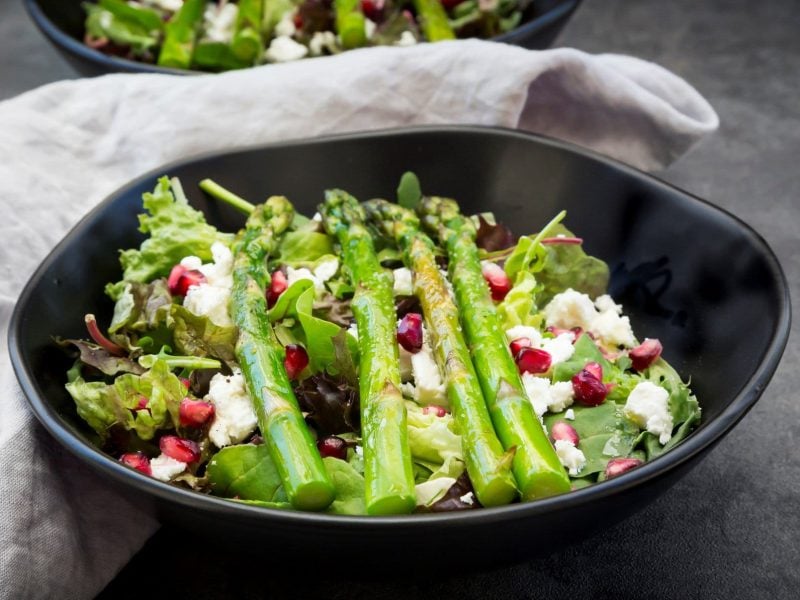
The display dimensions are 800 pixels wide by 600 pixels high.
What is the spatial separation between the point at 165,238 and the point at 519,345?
93 centimetres

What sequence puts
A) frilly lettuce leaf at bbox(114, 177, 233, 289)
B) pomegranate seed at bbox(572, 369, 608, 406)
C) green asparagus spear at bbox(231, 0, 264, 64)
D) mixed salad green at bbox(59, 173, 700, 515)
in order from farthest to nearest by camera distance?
green asparagus spear at bbox(231, 0, 264, 64), frilly lettuce leaf at bbox(114, 177, 233, 289), pomegranate seed at bbox(572, 369, 608, 406), mixed salad green at bbox(59, 173, 700, 515)

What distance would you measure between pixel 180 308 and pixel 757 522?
138 centimetres

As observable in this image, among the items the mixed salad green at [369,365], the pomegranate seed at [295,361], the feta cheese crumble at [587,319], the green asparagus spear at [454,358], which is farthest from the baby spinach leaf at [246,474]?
the feta cheese crumble at [587,319]

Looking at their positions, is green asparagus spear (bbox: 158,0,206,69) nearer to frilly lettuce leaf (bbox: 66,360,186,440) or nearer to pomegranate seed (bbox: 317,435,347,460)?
frilly lettuce leaf (bbox: 66,360,186,440)

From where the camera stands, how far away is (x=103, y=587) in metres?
2.22

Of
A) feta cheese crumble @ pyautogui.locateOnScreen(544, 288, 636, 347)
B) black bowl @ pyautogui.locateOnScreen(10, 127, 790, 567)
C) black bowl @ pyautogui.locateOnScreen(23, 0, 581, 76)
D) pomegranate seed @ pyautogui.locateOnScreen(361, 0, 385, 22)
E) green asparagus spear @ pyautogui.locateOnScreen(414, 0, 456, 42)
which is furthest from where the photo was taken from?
pomegranate seed @ pyautogui.locateOnScreen(361, 0, 385, 22)

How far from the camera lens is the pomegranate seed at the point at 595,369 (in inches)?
85.5

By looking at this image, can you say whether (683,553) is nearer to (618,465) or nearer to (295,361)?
(618,465)

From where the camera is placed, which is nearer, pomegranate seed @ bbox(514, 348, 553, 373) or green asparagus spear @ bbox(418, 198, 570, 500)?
green asparagus spear @ bbox(418, 198, 570, 500)

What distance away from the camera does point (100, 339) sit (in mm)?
2303

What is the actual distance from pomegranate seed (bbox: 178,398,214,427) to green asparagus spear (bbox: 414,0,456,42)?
1895 millimetres

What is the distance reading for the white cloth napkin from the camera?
3.00 metres

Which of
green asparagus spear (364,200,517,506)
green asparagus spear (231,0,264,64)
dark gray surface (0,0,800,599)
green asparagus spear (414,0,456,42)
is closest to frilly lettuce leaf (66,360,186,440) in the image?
dark gray surface (0,0,800,599)

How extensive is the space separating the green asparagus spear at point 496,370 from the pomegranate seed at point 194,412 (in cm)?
55
